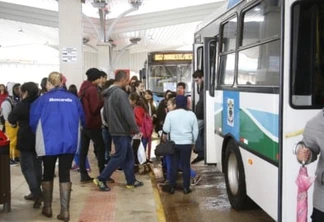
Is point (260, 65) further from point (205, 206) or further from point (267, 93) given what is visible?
point (205, 206)

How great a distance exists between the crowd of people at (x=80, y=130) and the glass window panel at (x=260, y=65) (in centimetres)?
164

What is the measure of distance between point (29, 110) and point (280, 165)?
328 cm

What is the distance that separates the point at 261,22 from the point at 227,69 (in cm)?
157

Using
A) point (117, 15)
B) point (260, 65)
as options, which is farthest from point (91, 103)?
point (117, 15)

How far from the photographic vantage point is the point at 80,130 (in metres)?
6.23

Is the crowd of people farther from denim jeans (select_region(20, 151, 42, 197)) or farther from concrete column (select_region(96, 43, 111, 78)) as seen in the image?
concrete column (select_region(96, 43, 111, 78))

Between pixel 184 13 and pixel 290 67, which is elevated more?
pixel 184 13

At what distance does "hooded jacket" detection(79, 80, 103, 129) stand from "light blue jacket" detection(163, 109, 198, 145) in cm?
118

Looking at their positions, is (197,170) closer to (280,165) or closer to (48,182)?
(48,182)

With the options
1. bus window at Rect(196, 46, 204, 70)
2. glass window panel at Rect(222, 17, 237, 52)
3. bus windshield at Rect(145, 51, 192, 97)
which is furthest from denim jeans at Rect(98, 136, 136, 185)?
bus windshield at Rect(145, 51, 192, 97)

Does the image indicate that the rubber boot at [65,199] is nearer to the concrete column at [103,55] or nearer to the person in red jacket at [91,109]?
the person in red jacket at [91,109]

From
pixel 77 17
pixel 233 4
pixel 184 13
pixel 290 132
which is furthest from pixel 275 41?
pixel 184 13

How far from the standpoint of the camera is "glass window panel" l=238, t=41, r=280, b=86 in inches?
171

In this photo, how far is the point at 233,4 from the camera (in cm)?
606
